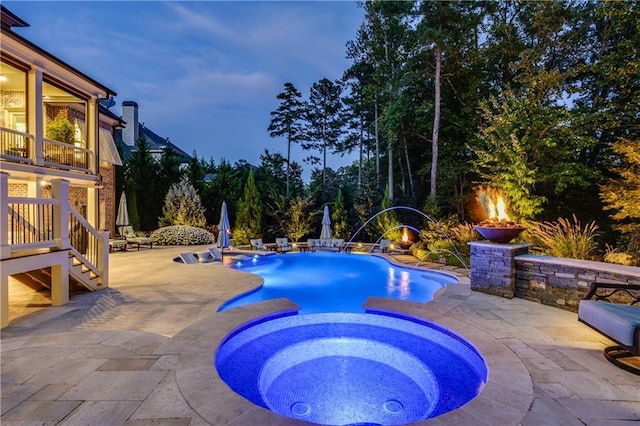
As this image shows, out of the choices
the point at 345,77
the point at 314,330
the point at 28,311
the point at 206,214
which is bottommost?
the point at 314,330

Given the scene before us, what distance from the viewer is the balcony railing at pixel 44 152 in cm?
780

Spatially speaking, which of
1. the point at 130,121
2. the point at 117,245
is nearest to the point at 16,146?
the point at 117,245

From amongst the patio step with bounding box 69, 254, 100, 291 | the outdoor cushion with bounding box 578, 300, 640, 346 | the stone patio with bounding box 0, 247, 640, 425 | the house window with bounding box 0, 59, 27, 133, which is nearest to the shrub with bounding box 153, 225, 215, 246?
the house window with bounding box 0, 59, 27, 133

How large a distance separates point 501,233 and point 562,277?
1.19 meters

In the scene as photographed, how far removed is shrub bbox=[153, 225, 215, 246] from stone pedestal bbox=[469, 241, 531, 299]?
12.0 m

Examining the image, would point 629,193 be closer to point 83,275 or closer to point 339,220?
point 339,220

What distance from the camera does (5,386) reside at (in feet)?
9.33

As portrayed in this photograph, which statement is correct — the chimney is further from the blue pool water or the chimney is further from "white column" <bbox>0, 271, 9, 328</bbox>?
"white column" <bbox>0, 271, 9, 328</bbox>

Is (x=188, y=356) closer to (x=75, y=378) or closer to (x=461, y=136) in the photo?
(x=75, y=378)

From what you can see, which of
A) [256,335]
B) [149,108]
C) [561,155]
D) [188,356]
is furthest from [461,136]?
[149,108]

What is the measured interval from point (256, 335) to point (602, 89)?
16.5 meters

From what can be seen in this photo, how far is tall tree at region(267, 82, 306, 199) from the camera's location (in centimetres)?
2411

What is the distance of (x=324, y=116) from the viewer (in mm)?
24797

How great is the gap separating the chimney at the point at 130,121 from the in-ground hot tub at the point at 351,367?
69.1ft
